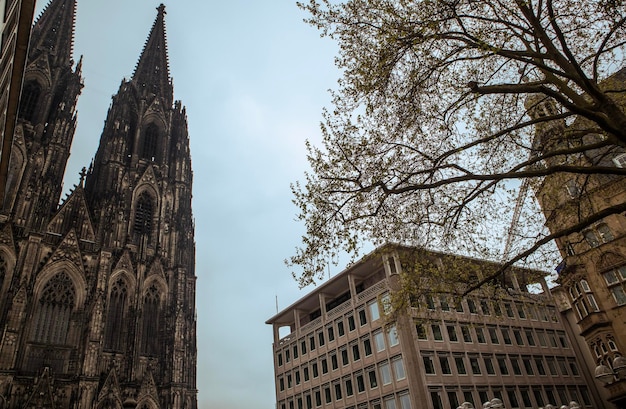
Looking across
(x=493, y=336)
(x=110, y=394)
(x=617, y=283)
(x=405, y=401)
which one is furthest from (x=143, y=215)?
(x=617, y=283)

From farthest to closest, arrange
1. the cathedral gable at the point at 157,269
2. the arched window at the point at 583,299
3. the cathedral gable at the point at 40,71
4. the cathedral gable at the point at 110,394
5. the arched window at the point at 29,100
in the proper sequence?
the cathedral gable at the point at 40,71
the cathedral gable at the point at 157,269
the arched window at the point at 29,100
the cathedral gable at the point at 110,394
the arched window at the point at 583,299

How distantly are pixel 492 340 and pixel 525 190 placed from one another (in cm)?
2567

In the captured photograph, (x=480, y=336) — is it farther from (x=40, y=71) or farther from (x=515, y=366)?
(x=40, y=71)

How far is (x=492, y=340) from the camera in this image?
33562 millimetres

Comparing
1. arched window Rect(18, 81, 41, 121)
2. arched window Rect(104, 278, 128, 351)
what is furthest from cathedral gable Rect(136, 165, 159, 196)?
arched window Rect(18, 81, 41, 121)

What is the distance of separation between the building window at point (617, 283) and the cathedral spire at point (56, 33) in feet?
153

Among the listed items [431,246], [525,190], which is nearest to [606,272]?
[525,190]

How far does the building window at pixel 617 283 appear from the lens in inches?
773

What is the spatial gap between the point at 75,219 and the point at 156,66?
23.8 meters

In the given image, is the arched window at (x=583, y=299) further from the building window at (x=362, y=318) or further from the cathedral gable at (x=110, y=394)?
the cathedral gable at (x=110, y=394)

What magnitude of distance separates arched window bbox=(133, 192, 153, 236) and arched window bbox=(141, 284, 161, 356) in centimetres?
549

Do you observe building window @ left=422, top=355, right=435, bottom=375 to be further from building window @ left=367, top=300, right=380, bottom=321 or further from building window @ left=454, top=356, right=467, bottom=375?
building window @ left=367, top=300, right=380, bottom=321

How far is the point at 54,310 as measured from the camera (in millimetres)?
31172

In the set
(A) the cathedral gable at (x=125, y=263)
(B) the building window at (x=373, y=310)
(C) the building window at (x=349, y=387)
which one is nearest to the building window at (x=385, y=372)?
(B) the building window at (x=373, y=310)
